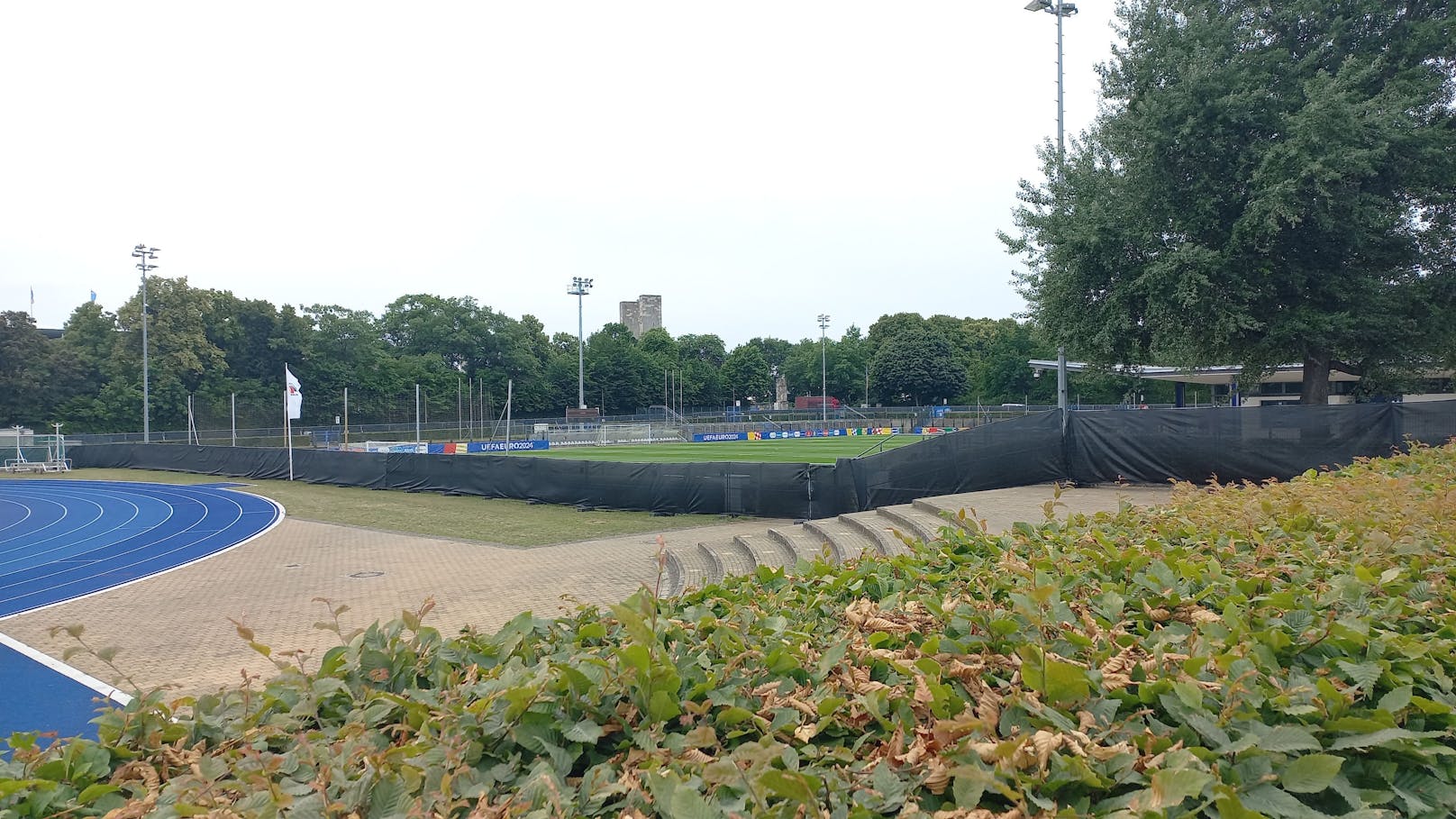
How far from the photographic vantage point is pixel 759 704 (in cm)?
234

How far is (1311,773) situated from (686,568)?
13372 mm

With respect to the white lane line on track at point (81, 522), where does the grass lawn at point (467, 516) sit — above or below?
above

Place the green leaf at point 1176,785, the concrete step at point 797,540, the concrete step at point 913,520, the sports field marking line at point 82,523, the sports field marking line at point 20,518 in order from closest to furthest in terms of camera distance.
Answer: the green leaf at point 1176,785, the concrete step at point 913,520, the concrete step at point 797,540, the sports field marking line at point 82,523, the sports field marking line at point 20,518

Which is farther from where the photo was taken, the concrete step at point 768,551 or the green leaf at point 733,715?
the concrete step at point 768,551

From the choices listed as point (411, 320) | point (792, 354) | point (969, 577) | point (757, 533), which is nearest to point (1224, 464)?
point (757, 533)

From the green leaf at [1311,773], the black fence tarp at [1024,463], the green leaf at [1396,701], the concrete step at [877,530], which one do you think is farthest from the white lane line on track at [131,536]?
the green leaf at [1396,701]

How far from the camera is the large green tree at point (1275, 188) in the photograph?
606 inches

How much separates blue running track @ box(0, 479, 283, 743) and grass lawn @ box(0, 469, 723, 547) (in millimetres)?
1672

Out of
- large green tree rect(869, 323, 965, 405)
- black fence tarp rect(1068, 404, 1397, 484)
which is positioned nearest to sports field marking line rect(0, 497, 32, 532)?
black fence tarp rect(1068, 404, 1397, 484)

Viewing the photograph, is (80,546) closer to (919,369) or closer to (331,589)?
(331,589)

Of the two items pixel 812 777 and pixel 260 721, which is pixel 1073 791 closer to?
pixel 812 777

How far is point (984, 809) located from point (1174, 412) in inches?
695

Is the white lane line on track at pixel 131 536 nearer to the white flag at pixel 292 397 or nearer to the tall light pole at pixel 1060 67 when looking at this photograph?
the white flag at pixel 292 397

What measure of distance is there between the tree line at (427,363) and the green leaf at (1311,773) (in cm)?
4708
